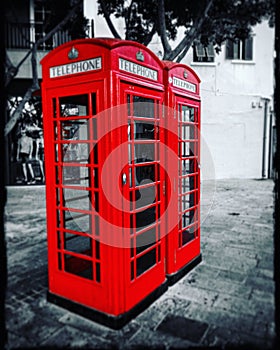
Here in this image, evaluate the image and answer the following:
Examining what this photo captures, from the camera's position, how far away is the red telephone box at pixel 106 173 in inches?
116

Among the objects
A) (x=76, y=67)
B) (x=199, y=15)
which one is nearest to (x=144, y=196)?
(x=76, y=67)

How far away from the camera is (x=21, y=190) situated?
1097 cm

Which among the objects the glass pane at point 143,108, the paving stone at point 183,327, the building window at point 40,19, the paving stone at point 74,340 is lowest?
the paving stone at point 183,327

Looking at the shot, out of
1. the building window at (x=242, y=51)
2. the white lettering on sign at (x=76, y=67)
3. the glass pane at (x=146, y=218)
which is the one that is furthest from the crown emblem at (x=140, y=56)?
the building window at (x=242, y=51)

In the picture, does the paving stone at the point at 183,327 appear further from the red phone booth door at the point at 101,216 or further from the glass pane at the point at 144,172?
the glass pane at the point at 144,172

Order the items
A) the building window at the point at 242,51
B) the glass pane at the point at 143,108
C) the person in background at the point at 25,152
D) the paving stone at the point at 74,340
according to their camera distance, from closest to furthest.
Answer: the paving stone at the point at 74,340 → the glass pane at the point at 143,108 → the person in background at the point at 25,152 → the building window at the point at 242,51

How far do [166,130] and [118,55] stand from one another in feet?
3.73

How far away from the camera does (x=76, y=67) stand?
3088 mm

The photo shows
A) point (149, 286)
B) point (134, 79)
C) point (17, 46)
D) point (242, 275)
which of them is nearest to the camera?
point (134, 79)

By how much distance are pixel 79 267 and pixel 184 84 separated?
2.61 m

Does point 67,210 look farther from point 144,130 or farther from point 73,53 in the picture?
point 144,130

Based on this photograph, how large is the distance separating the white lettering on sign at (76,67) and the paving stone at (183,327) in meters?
2.53

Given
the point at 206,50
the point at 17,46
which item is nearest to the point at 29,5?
the point at 17,46

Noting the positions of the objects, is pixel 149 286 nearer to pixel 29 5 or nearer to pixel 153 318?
pixel 153 318
